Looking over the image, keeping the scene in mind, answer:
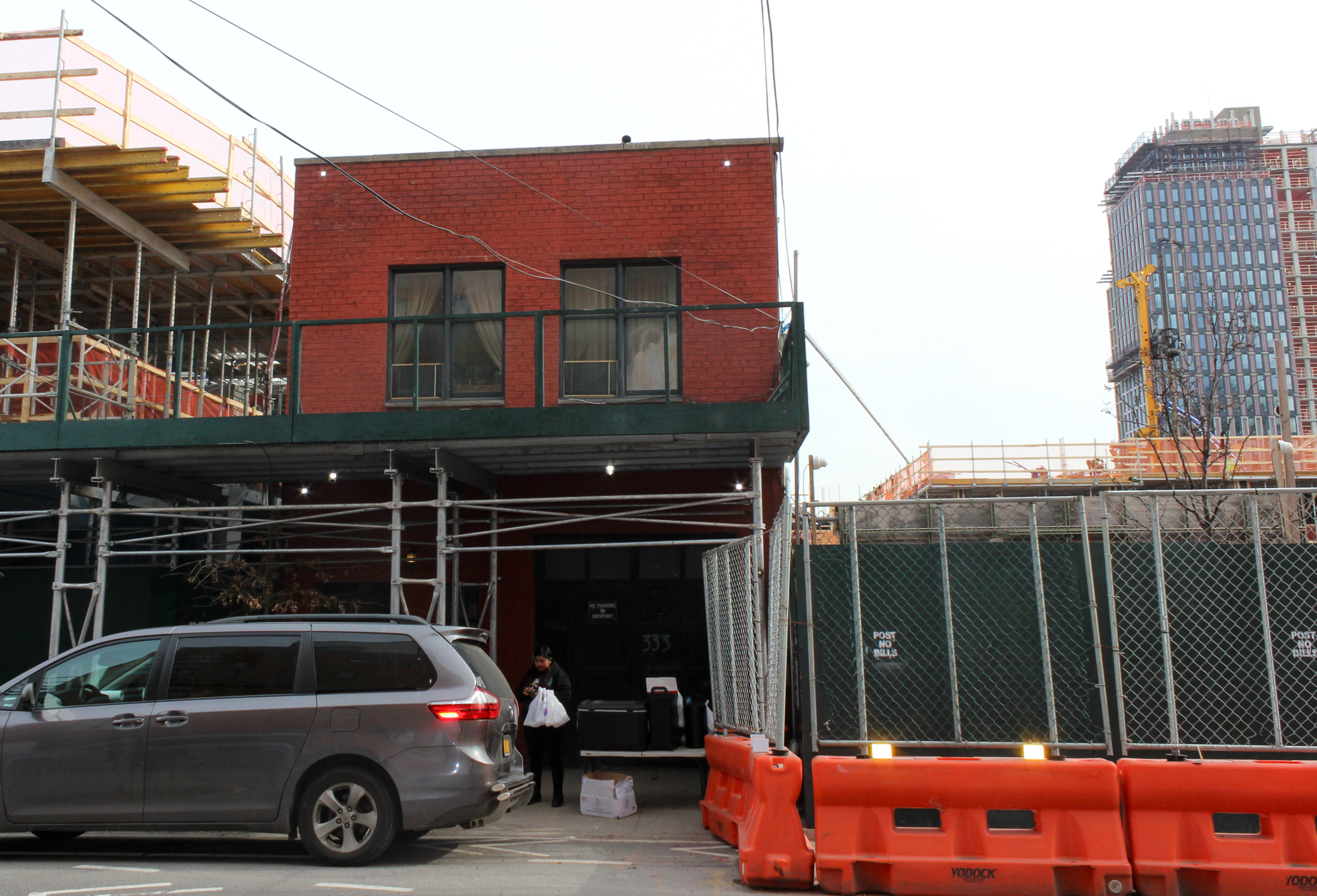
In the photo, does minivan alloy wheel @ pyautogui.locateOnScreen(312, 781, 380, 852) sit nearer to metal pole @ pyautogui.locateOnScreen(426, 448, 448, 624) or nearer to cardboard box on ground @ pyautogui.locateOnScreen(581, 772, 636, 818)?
metal pole @ pyautogui.locateOnScreen(426, 448, 448, 624)

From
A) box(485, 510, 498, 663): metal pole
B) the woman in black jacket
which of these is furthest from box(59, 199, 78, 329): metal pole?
the woman in black jacket

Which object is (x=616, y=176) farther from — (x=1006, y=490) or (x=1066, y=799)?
(x=1006, y=490)

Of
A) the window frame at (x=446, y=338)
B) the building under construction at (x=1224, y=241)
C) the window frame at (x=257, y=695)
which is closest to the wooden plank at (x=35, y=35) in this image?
the window frame at (x=446, y=338)

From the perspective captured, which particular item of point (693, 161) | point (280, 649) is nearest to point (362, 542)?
point (280, 649)

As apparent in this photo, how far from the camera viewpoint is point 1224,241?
13250 cm

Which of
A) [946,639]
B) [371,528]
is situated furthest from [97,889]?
[946,639]

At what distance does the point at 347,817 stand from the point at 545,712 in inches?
105

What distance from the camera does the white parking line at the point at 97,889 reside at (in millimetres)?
6020

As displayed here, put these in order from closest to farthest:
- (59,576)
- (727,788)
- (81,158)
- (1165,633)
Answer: (1165,633) → (727,788) → (59,576) → (81,158)

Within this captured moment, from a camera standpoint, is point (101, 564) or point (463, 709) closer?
point (463, 709)

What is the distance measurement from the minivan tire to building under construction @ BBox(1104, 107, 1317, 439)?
125 m

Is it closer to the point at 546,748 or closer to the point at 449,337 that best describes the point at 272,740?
the point at 546,748

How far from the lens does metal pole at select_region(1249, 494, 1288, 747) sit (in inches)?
245

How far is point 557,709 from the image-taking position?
370 inches
